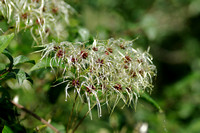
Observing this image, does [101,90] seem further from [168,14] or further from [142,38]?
[168,14]

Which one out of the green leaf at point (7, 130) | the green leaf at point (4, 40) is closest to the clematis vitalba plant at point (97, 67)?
the green leaf at point (4, 40)

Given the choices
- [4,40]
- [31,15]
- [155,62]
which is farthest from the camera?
[155,62]

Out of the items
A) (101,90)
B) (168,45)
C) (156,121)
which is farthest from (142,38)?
(168,45)

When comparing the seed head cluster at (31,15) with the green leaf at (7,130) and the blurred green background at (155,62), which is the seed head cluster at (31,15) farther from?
the green leaf at (7,130)

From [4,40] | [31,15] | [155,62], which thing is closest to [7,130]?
[4,40]

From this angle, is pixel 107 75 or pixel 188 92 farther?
pixel 188 92

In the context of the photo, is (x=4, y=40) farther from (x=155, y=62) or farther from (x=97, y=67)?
(x=155, y=62)

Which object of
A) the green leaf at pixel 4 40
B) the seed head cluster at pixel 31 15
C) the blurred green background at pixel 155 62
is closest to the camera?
the green leaf at pixel 4 40
